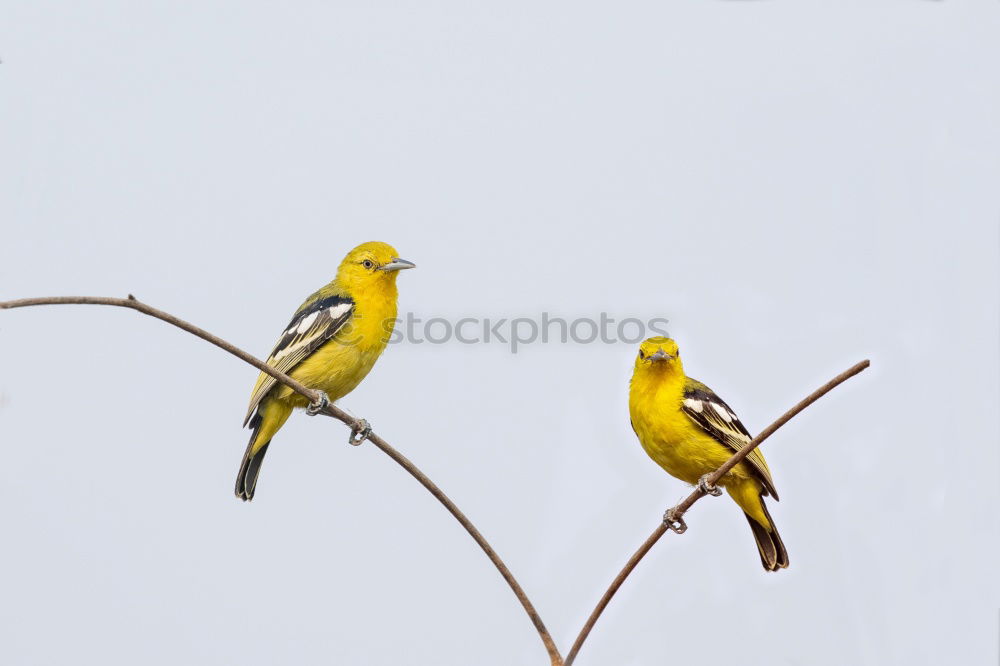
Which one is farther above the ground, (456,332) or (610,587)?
(456,332)

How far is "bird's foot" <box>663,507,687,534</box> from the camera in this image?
4006 mm

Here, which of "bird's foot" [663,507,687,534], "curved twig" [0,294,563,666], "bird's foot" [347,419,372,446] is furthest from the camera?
"bird's foot" [347,419,372,446]

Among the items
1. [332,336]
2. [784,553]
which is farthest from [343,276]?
[784,553]

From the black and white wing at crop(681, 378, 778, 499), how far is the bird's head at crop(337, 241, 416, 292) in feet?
6.91

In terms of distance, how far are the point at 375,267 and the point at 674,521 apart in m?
3.31

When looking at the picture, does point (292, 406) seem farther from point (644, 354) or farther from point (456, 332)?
point (644, 354)

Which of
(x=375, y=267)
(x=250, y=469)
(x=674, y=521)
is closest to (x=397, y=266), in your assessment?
(x=375, y=267)

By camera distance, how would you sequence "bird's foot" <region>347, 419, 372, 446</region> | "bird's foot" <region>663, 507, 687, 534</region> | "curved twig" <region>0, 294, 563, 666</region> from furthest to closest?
"bird's foot" <region>347, 419, 372, 446</region> < "bird's foot" <region>663, 507, 687, 534</region> < "curved twig" <region>0, 294, 563, 666</region>

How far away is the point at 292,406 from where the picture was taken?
21.6ft

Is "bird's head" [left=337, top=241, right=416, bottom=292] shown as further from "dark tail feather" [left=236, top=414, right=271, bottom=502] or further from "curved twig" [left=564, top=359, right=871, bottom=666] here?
"curved twig" [left=564, top=359, right=871, bottom=666]

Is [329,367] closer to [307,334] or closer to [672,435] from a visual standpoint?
[307,334]

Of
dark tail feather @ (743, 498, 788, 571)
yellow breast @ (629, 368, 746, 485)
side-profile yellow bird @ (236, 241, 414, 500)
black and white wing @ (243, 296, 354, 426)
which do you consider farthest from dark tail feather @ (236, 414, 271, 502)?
dark tail feather @ (743, 498, 788, 571)

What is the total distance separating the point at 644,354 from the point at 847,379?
3.58m

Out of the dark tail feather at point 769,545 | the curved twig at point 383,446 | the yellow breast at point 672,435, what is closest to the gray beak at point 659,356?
the yellow breast at point 672,435
